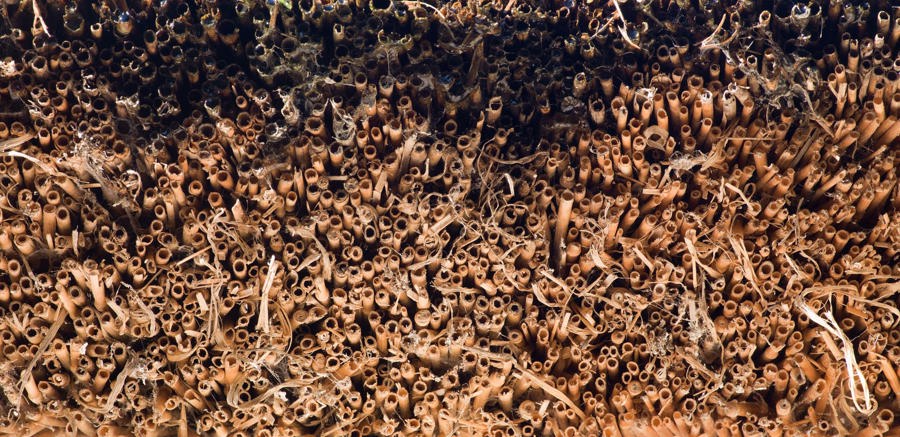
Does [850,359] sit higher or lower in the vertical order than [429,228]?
lower

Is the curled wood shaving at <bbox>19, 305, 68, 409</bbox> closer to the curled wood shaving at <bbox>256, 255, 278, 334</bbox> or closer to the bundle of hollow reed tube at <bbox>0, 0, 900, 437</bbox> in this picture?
the bundle of hollow reed tube at <bbox>0, 0, 900, 437</bbox>

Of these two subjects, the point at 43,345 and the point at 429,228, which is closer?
the point at 43,345

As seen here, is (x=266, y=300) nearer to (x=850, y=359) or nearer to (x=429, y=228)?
(x=429, y=228)

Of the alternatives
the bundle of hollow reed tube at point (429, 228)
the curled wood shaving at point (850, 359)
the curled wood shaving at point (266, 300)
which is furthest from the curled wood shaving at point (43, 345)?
the curled wood shaving at point (850, 359)

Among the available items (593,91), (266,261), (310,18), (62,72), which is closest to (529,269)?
(593,91)

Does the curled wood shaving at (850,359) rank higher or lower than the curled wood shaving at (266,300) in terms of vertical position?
lower

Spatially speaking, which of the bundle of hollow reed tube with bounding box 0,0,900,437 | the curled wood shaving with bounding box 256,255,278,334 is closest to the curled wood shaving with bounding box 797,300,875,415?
the bundle of hollow reed tube with bounding box 0,0,900,437

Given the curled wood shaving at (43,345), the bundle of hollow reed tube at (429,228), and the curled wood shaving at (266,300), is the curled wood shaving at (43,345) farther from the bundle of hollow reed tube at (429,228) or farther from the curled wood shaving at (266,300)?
the curled wood shaving at (266,300)

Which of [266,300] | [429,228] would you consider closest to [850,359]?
[429,228]

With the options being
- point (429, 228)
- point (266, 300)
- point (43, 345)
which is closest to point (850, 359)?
point (429, 228)
